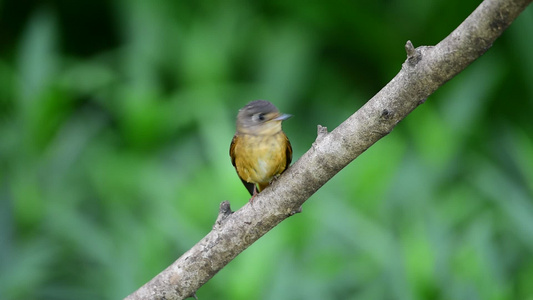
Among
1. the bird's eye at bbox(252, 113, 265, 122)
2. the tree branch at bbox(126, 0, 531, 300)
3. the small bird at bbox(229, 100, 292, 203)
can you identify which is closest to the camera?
the tree branch at bbox(126, 0, 531, 300)

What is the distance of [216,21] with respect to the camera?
20.2 ft

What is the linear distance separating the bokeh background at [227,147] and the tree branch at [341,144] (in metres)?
1.65

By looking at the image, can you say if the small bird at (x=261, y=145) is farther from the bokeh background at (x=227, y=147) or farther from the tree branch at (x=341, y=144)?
the bokeh background at (x=227, y=147)

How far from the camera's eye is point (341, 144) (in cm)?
214

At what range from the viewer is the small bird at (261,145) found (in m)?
2.62

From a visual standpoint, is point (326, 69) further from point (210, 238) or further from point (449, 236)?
point (210, 238)

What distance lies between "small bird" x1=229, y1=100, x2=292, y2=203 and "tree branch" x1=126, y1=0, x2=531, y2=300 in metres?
0.25

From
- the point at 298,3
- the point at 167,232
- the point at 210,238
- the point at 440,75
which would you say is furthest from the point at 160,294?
the point at 298,3

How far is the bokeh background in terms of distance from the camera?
168 inches

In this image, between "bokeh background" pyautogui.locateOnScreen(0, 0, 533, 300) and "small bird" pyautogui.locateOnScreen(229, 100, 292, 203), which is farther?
"bokeh background" pyautogui.locateOnScreen(0, 0, 533, 300)

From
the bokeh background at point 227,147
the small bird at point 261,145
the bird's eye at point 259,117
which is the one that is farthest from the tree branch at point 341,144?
the bokeh background at point 227,147

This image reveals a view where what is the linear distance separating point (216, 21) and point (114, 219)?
7.51ft

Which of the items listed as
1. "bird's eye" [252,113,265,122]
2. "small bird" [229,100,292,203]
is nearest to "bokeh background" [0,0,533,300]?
"small bird" [229,100,292,203]

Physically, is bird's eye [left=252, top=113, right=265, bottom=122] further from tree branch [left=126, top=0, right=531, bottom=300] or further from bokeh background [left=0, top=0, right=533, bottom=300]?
bokeh background [left=0, top=0, right=533, bottom=300]
